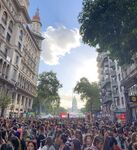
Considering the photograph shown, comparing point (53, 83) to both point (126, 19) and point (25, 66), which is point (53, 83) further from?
point (126, 19)

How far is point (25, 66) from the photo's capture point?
1998 inches

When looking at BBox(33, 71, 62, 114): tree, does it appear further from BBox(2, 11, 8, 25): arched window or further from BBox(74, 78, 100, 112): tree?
BBox(2, 11, 8, 25): arched window

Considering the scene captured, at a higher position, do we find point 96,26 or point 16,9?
point 16,9

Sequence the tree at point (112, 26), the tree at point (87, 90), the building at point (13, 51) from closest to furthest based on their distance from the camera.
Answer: the tree at point (112, 26) → the building at point (13, 51) → the tree at point (87, 90)

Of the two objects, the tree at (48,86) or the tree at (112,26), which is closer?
the tree at (112,26)

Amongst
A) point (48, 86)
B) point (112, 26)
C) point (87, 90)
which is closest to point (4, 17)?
point (112, 26)

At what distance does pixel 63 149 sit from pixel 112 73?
45469 mm

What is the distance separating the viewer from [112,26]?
15.2 metres

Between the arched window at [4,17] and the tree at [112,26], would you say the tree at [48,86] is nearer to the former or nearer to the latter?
the arched window at [4,17]

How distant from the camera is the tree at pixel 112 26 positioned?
551 inches

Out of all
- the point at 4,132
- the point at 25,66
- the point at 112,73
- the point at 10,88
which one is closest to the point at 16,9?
the point at 25,66

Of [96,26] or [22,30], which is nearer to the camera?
[96,26]

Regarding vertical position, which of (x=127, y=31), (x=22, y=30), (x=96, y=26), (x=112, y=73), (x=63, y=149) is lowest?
(x=63, y=149)

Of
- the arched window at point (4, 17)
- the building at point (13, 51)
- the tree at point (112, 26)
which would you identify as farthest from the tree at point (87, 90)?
the tree at point (112, 26)
